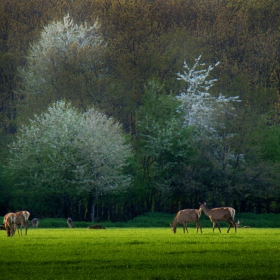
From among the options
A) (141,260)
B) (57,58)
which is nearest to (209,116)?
(57,58)

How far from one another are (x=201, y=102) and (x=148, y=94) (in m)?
5.58

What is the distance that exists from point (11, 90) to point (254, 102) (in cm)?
2602

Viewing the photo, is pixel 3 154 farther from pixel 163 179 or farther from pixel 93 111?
pixel 163 179

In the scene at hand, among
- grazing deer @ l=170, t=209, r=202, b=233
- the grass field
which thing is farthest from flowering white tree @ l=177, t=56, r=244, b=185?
the grass field

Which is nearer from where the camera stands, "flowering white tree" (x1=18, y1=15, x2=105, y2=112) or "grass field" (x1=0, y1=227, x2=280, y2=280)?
"grass field" (x1=0, y1=227, x2=280, y2=280)

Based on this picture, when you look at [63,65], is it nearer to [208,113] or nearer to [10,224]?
[208,113]

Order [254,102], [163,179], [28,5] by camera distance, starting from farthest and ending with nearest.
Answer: [28,5], [254,102], [163,179]

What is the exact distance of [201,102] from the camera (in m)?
73.3

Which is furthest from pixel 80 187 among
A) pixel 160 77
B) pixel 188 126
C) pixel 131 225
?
pixel 160 77

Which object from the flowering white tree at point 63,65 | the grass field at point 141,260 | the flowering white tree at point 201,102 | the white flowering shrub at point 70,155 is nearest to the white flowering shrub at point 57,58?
the flowering white tree at point 63,65

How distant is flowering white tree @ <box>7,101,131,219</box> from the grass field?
36.5m

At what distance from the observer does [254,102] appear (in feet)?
251

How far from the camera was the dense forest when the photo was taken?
65.6m

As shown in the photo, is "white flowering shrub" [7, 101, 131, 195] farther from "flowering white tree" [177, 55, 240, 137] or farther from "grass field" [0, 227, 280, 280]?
"grass field" [0, 227, 280, 280]
